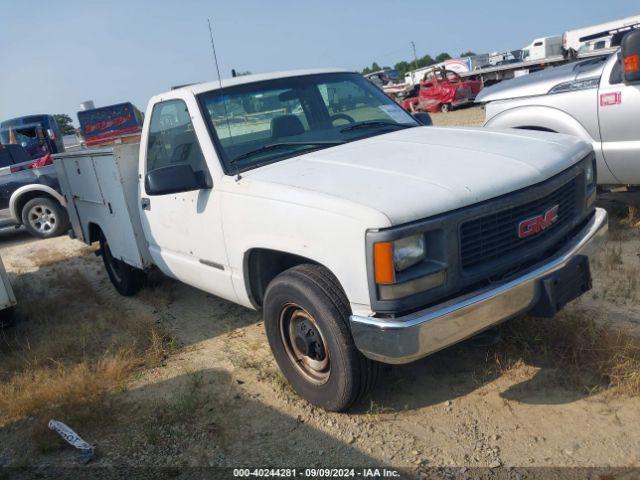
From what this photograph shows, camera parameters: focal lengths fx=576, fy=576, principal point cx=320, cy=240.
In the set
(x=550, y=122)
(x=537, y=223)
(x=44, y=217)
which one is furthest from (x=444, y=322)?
(x=44, y=217)

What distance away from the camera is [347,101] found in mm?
4395

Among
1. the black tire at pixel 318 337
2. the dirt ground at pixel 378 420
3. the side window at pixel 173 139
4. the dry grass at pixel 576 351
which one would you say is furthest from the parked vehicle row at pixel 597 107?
the black tire at pixel 318 337

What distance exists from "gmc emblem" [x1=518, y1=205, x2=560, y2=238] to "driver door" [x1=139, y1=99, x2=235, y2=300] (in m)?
1.79

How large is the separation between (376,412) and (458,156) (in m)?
1.49

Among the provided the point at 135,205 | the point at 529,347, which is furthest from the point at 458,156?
the point at 135,205

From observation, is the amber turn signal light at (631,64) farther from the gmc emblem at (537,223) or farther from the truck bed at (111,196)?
the truck bed at (111,196)

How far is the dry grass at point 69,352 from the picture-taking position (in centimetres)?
381

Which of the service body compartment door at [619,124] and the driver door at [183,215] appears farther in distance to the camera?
the service body compartment door at [619,124]

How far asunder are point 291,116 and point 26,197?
776cm

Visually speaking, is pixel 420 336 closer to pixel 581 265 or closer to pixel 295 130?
pixel 581 265

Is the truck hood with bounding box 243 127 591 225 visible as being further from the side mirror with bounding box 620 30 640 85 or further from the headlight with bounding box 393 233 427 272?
the side mirror with bounding box 620 30 640 85

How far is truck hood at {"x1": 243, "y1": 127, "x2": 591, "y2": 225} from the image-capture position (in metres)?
2.69

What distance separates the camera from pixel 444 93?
24.6 metres

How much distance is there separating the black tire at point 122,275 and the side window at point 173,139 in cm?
157
